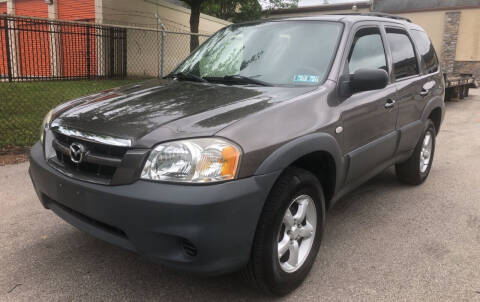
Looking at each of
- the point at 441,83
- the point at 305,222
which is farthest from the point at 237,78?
the point at 441,83

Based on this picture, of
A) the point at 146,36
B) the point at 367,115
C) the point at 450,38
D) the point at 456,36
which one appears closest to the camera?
the point at 367,115

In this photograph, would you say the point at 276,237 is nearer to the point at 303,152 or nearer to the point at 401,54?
the point at 303,152

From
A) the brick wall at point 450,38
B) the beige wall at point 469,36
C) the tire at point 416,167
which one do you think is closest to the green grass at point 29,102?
the tire at point 416,167

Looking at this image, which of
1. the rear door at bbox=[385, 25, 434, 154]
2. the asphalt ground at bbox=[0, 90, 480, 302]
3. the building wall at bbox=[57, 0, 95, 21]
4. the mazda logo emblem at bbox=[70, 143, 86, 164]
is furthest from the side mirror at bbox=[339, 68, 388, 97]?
the building wall at bbox=[57, 0, 95, 21]

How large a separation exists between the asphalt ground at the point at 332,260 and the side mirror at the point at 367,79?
1248 mm

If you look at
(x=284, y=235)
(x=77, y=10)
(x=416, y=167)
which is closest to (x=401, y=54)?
(x=416, y=167)

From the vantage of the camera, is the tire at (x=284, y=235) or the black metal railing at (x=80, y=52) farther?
the black metal railing at (x=80, y=52)

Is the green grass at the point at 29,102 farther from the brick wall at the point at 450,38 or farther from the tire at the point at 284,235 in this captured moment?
the brick wall at the point at 450,38

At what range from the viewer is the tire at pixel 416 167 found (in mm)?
4637

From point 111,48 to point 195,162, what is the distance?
12.6 metres

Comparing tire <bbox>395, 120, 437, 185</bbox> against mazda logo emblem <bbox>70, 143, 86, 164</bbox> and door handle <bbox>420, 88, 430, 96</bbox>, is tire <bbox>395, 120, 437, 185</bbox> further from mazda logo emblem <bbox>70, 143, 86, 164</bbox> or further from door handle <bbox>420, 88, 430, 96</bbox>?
mazda logo emblem <bbox>70, 143, 86, 164</bbox>

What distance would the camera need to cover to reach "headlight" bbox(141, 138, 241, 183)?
212 cm

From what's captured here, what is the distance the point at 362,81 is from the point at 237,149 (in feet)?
4.21

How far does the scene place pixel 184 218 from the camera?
6.72ft
